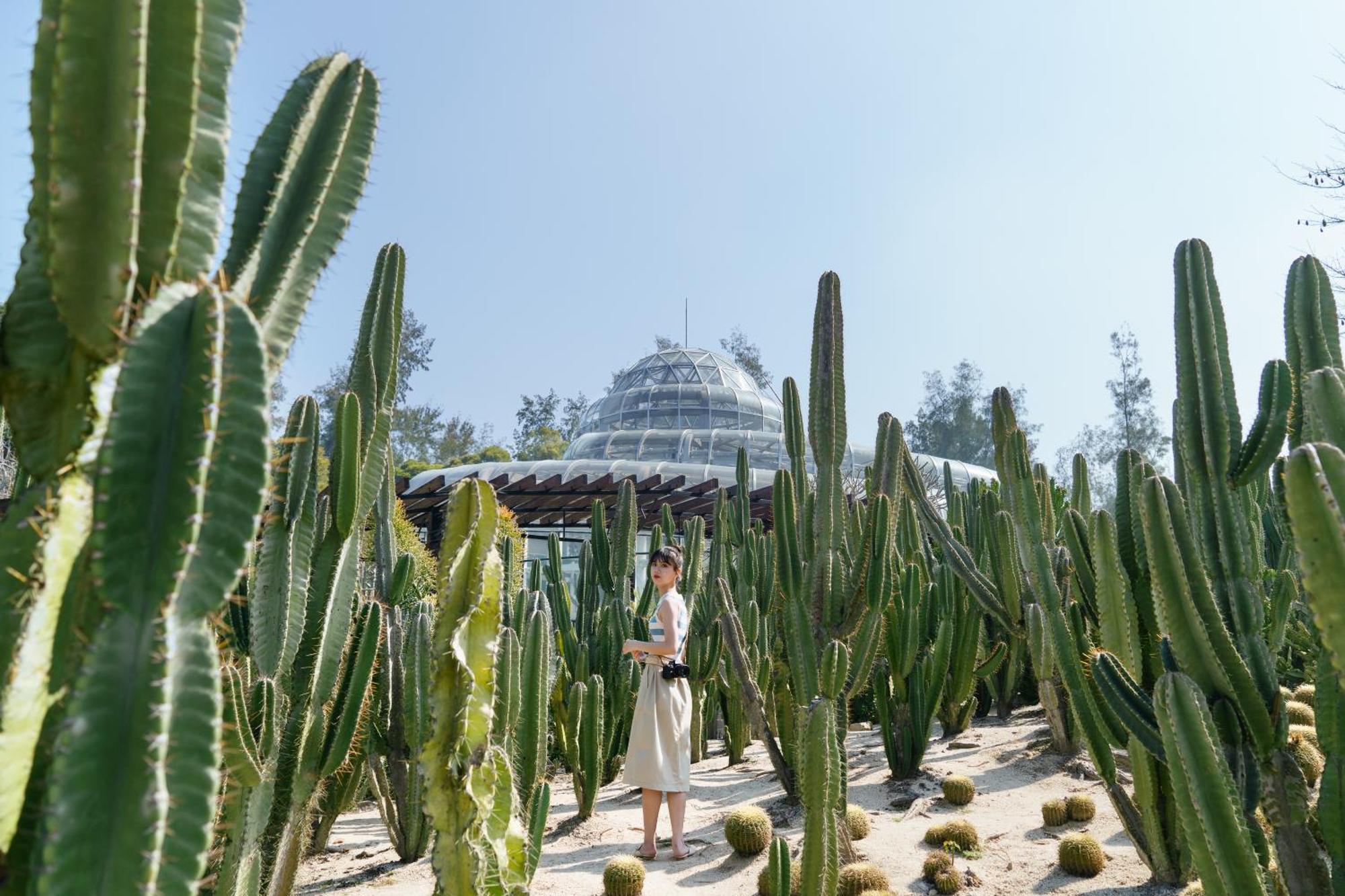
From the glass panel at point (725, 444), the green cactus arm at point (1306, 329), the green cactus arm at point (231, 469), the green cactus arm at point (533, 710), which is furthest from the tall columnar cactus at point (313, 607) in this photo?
the glass panel at point (725, 444)

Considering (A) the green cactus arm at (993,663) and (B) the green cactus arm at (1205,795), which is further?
(A) the green cactus arm at (993,663)

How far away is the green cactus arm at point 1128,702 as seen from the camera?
310cm

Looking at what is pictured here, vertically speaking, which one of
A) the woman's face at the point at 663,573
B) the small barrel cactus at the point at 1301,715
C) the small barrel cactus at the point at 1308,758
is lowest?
the small barrel cactus at the point at 1308,758

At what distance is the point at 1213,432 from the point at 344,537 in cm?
292

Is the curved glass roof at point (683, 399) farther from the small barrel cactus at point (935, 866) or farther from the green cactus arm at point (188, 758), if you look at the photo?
the green cactus arm at point (188, 758)

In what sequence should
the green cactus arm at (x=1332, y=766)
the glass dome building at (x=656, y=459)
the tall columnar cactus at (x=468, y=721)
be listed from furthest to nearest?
the glass dome building at (x=656, y=459), the green cactus arm at (x=1332, y=766), the tall columnar cactus at (x=468, y=721)

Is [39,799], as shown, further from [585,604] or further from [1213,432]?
[585,604]

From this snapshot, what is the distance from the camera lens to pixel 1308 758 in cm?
411

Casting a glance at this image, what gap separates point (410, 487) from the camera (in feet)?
44.1

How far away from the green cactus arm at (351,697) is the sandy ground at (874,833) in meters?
1.24

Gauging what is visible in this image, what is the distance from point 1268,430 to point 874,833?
8.96 ft

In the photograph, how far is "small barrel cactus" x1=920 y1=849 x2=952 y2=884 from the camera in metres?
4.07

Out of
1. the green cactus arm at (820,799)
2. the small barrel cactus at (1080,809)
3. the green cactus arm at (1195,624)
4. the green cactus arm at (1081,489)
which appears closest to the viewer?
the green cactus arm at (1195,624)

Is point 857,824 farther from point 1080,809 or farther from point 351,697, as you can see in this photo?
point 351,697
